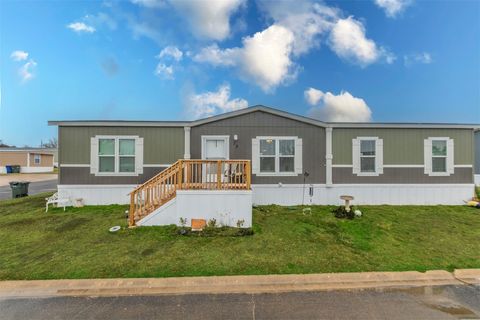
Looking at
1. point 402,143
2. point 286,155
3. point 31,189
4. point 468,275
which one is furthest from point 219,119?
point 31,189

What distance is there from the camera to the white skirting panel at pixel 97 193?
8844mm

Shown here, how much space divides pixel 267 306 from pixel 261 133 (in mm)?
6751

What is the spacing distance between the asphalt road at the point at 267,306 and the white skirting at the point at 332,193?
556 cm

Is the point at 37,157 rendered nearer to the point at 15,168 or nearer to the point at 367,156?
the point at 15,168

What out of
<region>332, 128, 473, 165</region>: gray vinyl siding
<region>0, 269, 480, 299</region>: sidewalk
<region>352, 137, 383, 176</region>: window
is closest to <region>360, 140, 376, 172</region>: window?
<region>352, 137, 383, 176</region>: window

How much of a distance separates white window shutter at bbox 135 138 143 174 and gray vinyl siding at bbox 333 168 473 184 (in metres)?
8.12

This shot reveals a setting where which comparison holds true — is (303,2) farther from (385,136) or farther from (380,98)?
(380,98)

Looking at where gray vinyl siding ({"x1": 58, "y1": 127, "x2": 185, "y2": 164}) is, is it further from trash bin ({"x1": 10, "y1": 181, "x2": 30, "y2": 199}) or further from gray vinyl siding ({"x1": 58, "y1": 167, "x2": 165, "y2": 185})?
trash bin ({"x1": 10, "y1": 181, "x2": 30, "y2": 199})

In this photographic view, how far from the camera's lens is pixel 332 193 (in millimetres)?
9266

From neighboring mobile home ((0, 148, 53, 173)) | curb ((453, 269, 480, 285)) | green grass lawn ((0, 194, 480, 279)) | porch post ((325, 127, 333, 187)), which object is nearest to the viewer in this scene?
curb ((453, 269, 480, 285))

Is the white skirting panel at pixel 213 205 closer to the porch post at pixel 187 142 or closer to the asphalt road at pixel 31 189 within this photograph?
the porch post at pixel 187 142

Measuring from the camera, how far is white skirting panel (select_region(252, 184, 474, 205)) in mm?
9070

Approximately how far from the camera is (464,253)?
490cm

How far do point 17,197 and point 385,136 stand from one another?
722 inches
